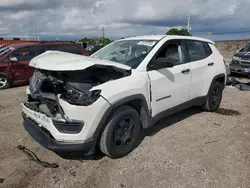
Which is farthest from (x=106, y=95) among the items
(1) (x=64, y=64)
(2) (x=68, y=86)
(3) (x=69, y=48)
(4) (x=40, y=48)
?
(3) (x=69, y=48)

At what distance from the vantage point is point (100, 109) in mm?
2713

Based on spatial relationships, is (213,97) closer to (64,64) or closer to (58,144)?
(64,64)

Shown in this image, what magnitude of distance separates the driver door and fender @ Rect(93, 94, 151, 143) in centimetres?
17

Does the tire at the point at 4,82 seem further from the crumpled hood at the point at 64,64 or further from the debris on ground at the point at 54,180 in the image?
the debris on ground at the point at 54,180

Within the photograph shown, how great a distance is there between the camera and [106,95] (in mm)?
2752

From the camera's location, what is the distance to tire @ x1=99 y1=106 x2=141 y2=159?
2922 millimetres

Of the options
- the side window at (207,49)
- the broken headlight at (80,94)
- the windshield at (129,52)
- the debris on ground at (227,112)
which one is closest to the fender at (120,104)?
the broken headlight at (80,94)

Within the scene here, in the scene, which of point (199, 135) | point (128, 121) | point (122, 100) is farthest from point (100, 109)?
point (199, 135)

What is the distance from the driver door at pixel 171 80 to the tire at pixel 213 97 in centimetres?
97

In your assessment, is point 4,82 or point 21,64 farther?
point 21,64

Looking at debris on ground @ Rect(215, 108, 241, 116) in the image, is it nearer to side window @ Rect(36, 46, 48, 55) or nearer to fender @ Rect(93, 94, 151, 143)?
fender @ Rect(93, 94, 151, 143)

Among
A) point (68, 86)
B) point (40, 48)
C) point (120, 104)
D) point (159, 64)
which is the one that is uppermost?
point (40, 48)

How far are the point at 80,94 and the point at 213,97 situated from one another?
11.5 ft

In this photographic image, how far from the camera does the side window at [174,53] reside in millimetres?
3897
